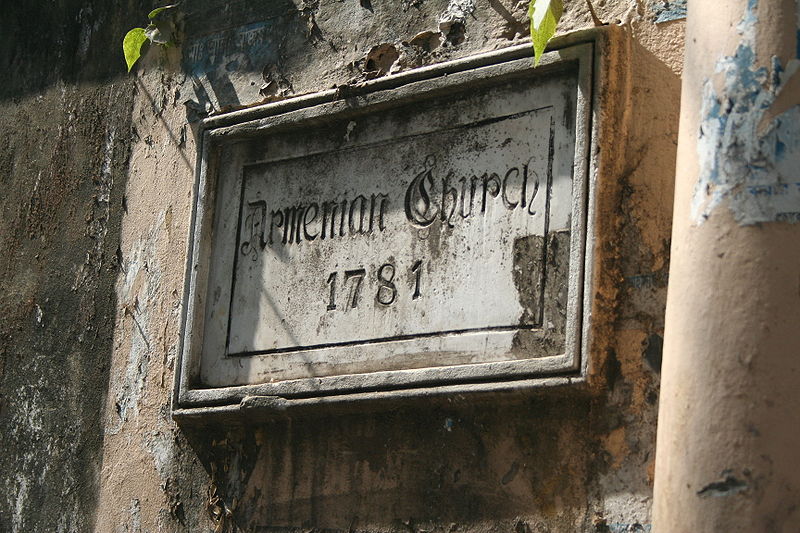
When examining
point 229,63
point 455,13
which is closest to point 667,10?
point 455,13

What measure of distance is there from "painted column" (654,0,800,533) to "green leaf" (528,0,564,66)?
420 millimetres

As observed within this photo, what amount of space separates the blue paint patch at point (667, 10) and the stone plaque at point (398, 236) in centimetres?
19

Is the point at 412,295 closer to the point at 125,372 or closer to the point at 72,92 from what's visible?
the point at 125,372

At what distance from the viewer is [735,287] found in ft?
7.62

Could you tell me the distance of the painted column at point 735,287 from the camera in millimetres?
2246

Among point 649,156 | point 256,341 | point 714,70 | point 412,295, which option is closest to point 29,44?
point 256,341

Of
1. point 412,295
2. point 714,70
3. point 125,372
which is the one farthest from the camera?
point 125,372

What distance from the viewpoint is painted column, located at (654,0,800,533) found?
2246mm

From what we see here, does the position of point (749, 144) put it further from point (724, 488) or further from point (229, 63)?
point (229, 63)

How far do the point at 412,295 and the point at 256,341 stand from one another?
1.57 feet

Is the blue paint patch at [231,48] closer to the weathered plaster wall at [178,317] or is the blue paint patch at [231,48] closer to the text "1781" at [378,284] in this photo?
the weathered plaster wall at [178,317]

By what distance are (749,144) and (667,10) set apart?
2.08ft

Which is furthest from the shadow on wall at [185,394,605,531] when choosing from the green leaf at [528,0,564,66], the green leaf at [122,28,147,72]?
the green leaf at [122,28,147,72]

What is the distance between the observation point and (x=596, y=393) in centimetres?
277
